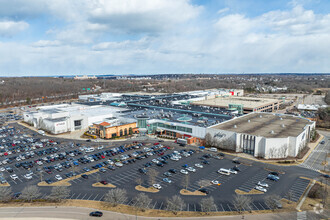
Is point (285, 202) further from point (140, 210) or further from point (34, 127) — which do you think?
point (34, 127)

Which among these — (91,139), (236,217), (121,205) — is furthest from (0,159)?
(236,217)

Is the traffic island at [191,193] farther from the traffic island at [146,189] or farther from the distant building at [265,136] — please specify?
the distant building at [265,136]

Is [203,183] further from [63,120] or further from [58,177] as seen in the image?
[63,120]

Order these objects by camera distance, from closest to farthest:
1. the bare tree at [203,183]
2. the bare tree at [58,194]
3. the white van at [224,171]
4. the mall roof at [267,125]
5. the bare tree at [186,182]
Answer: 1. the bare tree at [58,194]
2. the bare tree at [186,182]
3. the bare tree at [203,183]
4. the white van at [224,171]
5. the mall roof at [267,125]

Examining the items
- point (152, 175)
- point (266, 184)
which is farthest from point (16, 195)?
point (266, 184)

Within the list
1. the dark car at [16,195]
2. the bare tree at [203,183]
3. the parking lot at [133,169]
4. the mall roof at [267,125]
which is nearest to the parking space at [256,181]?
the parking lot at [133,169]

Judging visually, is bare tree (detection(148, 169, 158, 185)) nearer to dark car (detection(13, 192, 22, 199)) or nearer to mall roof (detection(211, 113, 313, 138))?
dark car (detection(13, 192, 22, 199))
